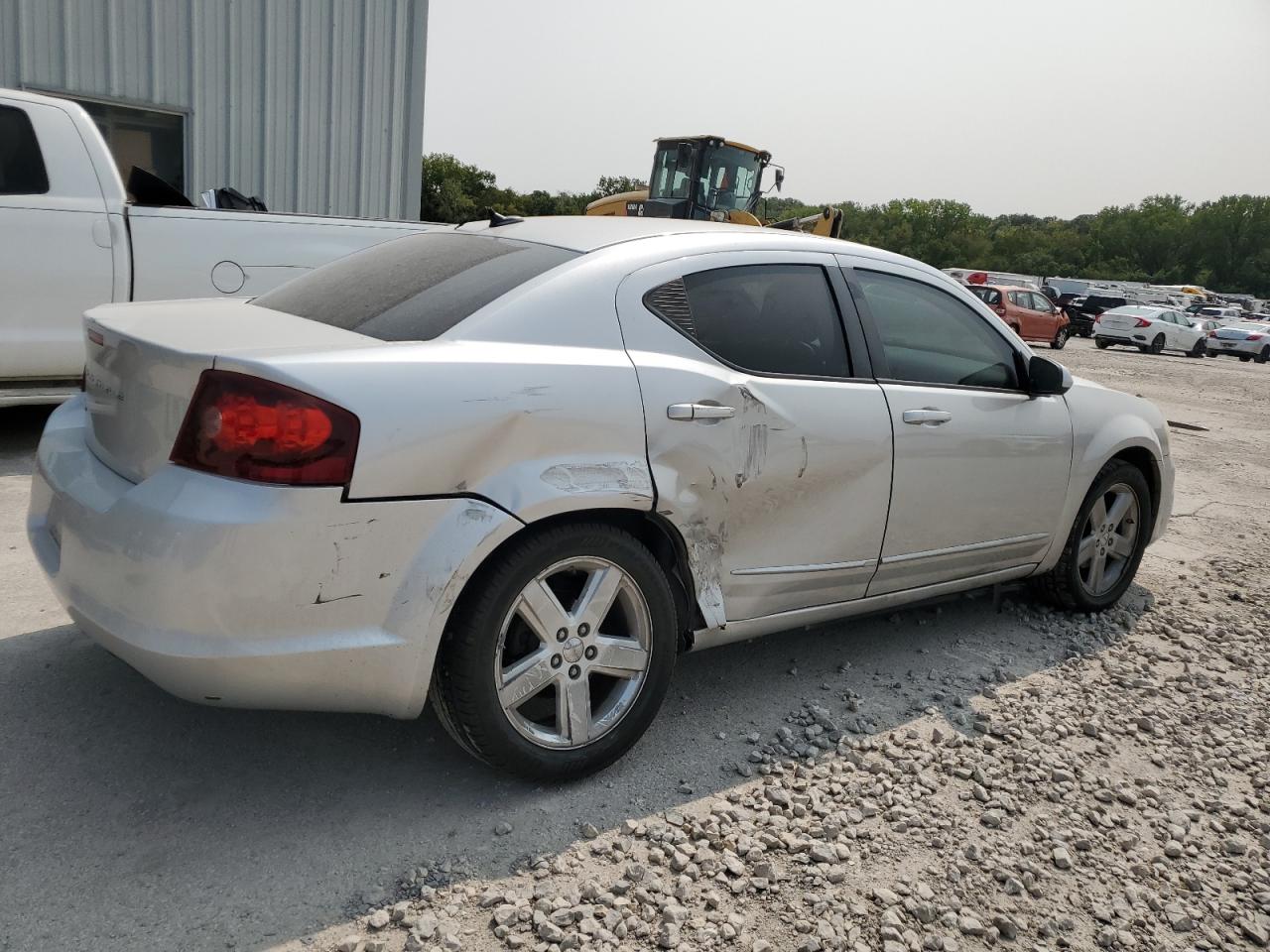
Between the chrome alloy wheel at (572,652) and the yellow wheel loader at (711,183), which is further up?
the yellow wheel loader at (711,183)

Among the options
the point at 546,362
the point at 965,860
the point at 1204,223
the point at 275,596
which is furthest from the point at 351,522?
the point at 1204,223

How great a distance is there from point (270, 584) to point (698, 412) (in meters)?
1.28

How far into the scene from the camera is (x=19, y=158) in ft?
19.2

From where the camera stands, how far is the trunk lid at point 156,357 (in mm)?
2545

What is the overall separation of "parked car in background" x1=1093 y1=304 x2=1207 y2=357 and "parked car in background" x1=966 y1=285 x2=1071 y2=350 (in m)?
2.91

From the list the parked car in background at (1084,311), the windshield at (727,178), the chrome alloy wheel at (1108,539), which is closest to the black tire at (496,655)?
the chrome alloy wheel at (1108,539)

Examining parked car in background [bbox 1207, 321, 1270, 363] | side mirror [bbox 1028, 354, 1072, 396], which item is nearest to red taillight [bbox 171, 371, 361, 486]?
side mirror [bbox 1028, 354, 1072, 396]

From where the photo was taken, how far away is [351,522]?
2.45m

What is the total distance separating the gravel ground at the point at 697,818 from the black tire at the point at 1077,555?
1.97 feet

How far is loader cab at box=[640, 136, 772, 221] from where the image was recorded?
1814 centimetres

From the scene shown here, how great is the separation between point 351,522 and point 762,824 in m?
1.36

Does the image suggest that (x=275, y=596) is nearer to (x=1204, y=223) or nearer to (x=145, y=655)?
(x=145, y=655)

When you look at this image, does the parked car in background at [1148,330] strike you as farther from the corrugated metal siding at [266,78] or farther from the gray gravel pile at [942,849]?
the gray gravel pile at [942,849]

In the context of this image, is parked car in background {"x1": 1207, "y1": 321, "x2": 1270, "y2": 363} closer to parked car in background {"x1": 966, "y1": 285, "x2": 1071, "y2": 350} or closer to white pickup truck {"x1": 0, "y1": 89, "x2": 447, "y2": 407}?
parked car in background {"x1": 966, "y1": 285, "x2": 1071, "y2": 350}
